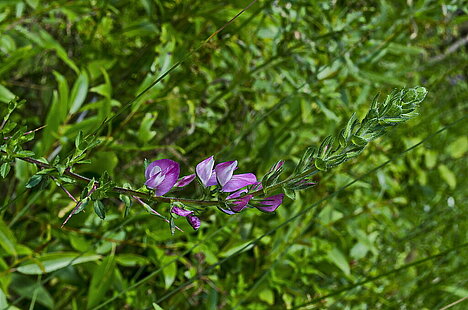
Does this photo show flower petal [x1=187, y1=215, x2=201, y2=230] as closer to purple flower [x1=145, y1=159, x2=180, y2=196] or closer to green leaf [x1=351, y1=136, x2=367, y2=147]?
purple flower [x1=145, y1=159, x2=180, y2=196]

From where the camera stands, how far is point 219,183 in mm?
479

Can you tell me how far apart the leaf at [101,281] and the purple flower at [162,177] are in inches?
20.0

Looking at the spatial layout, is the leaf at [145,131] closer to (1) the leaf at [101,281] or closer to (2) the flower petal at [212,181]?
(1) the leaf at [101,281]

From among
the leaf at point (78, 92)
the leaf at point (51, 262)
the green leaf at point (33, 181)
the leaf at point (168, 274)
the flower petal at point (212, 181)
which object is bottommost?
the leaf at point (168, 274)

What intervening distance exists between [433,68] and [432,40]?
27 cm

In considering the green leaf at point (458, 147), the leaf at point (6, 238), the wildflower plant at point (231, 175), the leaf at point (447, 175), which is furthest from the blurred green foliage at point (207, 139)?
the wildflower plant at point (231, 175)

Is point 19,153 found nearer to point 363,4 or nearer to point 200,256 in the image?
point 200,256

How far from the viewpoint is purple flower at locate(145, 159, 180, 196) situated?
485 mm

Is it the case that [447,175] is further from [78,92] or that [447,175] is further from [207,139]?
[78,92]

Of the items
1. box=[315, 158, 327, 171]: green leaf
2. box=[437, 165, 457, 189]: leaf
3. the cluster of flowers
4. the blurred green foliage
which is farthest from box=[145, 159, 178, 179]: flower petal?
box=[437, 165, 457, 189]: leaf

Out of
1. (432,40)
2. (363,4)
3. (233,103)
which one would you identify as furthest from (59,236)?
(432,40)

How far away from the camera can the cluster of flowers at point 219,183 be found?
0.47 m

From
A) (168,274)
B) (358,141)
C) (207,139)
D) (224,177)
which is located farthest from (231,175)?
(207,139)

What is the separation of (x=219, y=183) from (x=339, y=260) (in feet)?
2.60
